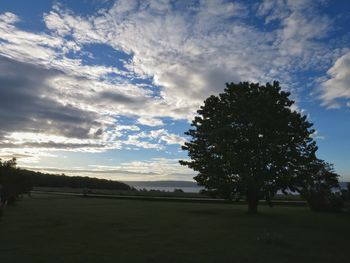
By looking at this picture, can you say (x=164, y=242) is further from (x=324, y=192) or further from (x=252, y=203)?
(x=324, y=192)

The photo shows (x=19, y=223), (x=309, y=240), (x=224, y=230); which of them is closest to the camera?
(x=309, y=240)

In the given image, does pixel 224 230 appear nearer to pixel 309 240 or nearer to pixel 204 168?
pixel 309 240

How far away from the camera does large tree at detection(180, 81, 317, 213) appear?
31828mm

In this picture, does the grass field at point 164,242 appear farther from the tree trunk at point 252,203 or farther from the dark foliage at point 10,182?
the dark foliage at point 10,182

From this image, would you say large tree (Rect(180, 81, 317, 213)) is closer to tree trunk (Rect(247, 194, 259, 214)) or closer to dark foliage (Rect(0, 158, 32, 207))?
tree trunk (Rect(247, 194, 259, 214))

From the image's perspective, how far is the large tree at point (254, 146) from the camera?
3183 cm

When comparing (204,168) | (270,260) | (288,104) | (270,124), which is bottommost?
(270,260)

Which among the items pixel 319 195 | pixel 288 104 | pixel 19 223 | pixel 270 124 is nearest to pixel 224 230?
pixel 19 223

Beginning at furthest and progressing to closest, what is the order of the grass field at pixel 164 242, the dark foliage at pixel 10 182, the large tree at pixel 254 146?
the dark foliage at pixel 10 182
the large tree at pixel 254 146
the grass field at pixel 164 242

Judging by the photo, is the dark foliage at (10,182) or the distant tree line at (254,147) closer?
the distant tree line at (254,147)

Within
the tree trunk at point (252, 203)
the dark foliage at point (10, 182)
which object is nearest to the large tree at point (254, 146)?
the tree trunk at point (252, 203)

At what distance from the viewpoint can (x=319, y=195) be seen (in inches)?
1548

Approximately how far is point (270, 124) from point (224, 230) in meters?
13.9

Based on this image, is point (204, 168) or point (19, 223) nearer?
point (19, 223)
